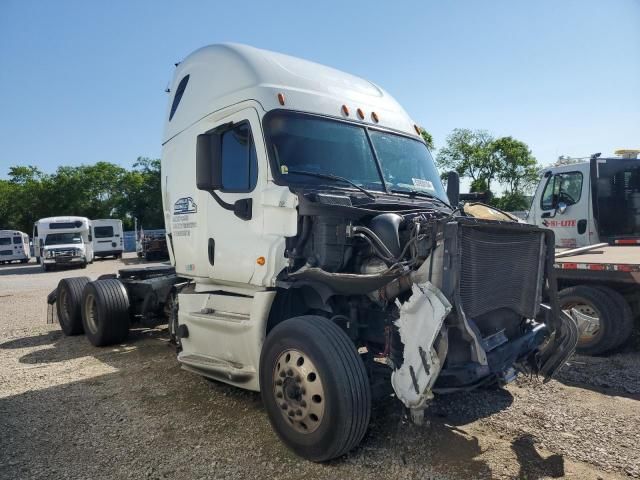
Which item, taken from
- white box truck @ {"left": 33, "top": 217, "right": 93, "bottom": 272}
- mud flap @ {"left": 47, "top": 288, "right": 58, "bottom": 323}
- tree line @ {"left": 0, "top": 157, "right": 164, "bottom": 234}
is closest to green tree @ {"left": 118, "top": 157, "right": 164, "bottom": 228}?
tree line @ {"left": 0, "top": 157, "right": 164, "bottom": 234}

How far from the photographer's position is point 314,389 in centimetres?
334

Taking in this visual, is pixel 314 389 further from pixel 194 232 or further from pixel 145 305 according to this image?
pixel 145 305

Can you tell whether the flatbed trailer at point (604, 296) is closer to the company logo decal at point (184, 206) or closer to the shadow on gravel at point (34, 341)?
the company logo decal at point (184, 206)

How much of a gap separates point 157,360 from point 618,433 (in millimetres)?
5100

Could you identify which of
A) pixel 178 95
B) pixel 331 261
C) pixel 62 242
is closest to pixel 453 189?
pixel 331 261

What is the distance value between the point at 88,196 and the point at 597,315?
59.5m

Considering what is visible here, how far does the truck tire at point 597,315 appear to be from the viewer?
232 inches

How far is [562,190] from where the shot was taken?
31.0 feet

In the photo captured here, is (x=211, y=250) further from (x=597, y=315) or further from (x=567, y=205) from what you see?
(x=567, y=205)

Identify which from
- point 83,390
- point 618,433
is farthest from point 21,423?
point 618,433

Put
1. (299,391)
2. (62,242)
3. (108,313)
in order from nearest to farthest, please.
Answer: (299,391)
(108,313)
(62,242)

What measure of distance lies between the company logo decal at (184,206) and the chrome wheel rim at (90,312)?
2.74 m

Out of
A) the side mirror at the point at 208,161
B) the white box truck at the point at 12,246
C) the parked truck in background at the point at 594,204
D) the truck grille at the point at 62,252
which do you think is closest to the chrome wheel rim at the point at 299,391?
the side mirror at the point at 208,161

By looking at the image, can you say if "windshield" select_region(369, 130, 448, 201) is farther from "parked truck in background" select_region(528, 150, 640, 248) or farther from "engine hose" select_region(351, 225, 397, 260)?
"parked truck in background" select_region(528, 150, 640, 248)
